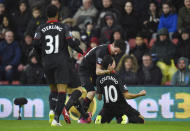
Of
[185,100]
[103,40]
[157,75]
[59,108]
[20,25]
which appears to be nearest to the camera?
[59,108]

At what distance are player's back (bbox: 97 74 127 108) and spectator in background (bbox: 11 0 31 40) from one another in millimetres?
7640

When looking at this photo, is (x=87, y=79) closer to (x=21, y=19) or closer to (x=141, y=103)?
(x=141, y=103)

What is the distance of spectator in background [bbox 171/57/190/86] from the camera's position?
589 inches

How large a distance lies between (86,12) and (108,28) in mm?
1364

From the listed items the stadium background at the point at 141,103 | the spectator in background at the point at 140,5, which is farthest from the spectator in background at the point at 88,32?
the stadium background at the point at 141,103

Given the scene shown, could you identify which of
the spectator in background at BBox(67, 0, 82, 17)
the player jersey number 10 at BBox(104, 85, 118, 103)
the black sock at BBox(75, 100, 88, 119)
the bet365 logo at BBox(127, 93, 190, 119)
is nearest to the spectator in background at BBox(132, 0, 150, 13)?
the spectator in background at BBox(67, 0, 82, 17)

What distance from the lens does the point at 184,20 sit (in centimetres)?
1661

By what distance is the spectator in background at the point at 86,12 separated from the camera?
17719 mm

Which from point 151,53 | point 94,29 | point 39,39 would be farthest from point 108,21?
point 39,39

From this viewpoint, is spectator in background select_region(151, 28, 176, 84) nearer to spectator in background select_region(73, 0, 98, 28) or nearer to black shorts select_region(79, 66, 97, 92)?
spectator in background select_region(73, 0, 98, 28)

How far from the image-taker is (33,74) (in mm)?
16469

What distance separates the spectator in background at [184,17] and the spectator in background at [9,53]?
16.9ft

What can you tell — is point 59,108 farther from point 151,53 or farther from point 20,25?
point 20,25

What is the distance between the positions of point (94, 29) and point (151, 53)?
6.69 feet
